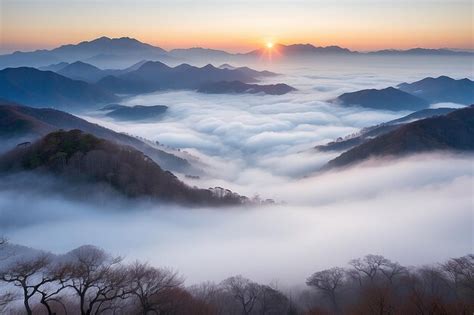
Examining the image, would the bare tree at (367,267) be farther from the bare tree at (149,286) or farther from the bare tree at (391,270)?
the bare tree at (149,286)

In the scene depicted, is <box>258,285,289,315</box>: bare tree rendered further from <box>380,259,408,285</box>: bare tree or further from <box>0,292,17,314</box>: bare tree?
<box>0,292,17,314</box>: bare tree

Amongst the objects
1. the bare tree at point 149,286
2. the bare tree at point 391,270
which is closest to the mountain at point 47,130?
the bare tree at point 391,270

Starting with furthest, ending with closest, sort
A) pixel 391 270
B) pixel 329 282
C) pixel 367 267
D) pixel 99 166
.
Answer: pixel 99 166 < pixel 367 267 < pixel 391 270 < pixel 329 282

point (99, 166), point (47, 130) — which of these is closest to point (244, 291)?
point (99, 166)

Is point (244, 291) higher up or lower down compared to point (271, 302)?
higher up

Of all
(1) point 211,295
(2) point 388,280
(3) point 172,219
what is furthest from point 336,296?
(3) point 172,219

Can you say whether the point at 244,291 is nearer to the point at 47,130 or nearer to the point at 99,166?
the point at 99,166
